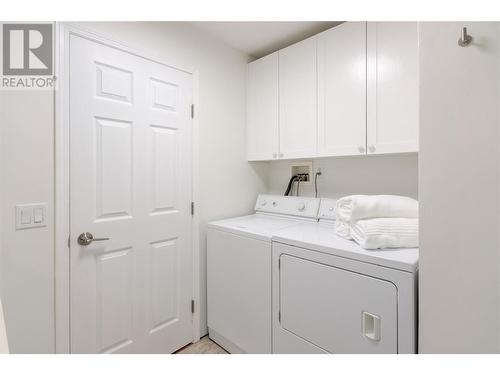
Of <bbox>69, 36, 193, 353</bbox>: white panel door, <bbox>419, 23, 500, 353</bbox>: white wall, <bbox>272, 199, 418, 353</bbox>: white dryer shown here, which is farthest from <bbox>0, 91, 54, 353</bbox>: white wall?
<bbox>419, 23, 500, 353</bbox>: white wall

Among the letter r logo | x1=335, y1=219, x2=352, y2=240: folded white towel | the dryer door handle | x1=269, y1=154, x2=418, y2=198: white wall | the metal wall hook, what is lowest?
the dryer door handle

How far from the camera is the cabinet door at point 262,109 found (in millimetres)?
2119

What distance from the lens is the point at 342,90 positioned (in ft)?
5.64

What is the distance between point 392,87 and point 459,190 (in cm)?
94

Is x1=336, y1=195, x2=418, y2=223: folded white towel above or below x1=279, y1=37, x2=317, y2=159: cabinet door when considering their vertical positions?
below

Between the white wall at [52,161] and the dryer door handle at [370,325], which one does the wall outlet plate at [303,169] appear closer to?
the white wall at [52,161]

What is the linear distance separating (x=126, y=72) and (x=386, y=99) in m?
1.58

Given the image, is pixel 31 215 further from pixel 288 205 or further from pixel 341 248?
pixel 288 205

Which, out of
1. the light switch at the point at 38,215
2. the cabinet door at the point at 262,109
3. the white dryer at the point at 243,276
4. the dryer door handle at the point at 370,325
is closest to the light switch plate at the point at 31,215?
the light switch at the point at 38,215

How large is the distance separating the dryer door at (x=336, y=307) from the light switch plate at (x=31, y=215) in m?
1.29

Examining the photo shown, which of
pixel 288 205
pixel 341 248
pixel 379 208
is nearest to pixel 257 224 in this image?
pixel 288 205

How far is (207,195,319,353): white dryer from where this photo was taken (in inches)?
64.4

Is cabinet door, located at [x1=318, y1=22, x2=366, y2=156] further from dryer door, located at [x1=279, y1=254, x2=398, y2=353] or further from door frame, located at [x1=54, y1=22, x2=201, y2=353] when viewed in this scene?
door frame, located at [x1=54, y1=22, x2=201, y2=353]

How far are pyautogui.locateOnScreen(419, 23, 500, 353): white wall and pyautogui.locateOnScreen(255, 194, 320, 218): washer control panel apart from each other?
115 cm
